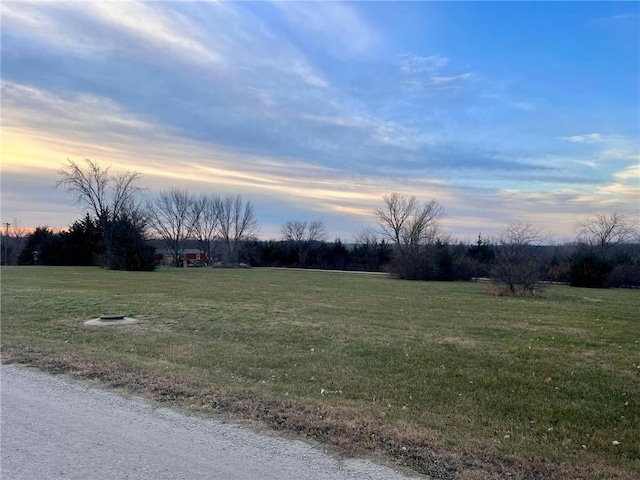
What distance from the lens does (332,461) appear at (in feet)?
11.2

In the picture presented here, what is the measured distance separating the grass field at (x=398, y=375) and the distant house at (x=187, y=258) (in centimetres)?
4223

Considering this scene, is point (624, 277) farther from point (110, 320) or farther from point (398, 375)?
Result: point (110, 320)

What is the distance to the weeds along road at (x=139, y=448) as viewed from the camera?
316cm

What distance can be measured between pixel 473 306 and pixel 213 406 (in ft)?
39.1

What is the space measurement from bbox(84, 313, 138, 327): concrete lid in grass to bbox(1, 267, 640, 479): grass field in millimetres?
321

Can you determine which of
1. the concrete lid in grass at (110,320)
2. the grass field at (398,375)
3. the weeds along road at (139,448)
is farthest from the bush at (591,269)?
the weeds along road at (139,448)

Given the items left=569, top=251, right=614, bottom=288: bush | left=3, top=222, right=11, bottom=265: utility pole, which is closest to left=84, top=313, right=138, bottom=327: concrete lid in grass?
left=569, top=251, right=614, bottom=288: bush

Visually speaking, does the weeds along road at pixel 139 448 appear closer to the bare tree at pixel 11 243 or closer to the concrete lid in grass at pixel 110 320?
the concrete lid in grass at pixel 110 320

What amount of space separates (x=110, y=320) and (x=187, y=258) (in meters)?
49.9

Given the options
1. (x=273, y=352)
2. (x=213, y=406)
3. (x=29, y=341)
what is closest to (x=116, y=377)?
(x=213, y=406)

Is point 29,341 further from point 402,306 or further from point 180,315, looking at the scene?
point 402,306

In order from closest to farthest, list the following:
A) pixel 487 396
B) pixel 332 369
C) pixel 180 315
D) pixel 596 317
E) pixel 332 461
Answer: pixel 332 461 < pixel 487 396 < pixel 332 369 < pixel 180 315 < pixel 596 317

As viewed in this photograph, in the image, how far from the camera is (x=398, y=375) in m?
6.03

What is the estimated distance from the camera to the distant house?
174 ft
